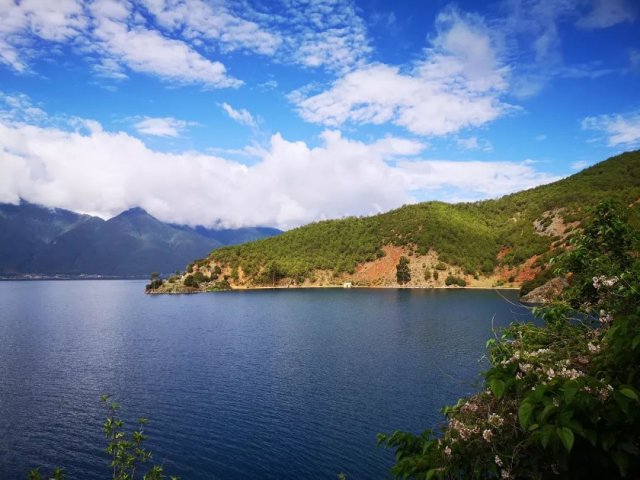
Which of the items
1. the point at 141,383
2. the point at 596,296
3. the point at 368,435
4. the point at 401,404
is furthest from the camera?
the point at 141,383

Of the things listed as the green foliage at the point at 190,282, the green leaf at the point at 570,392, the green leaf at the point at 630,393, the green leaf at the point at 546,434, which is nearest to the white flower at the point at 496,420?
the green leaf at the point at 570,392

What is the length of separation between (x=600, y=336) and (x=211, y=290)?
7715 inches

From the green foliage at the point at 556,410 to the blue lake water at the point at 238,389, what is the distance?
20.2m

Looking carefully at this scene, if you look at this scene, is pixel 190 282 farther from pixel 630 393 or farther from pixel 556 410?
pixel 630 393

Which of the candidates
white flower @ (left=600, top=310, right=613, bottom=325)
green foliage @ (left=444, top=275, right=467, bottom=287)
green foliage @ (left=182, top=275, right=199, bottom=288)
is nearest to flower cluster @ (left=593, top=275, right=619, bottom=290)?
white flower @ (left=600, top=310, right=613, bottom=325)

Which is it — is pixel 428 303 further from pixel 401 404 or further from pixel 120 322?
pixel 401 404

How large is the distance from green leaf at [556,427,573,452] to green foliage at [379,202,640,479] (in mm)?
11

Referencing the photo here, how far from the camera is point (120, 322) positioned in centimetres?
9344

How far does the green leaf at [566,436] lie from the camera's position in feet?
16.7

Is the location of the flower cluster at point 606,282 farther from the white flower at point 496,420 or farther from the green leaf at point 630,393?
the green leaf at point 630,393

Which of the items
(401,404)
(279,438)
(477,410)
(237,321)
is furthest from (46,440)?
(237,321)

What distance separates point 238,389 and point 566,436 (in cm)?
4147

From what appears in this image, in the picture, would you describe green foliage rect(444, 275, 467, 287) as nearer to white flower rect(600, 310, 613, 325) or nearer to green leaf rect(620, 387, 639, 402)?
white flower rect(600, 310, 613, 325)

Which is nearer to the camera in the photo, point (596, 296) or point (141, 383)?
point (596, 296)
